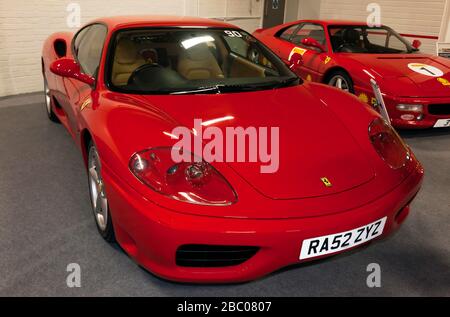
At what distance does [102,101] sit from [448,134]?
10.1 feet

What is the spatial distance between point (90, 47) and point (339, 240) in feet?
6.33

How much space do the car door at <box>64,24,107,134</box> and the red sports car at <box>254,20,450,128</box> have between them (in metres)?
2.17

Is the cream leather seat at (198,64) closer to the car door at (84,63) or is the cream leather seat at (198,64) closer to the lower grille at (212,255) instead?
the car door at (84,63)

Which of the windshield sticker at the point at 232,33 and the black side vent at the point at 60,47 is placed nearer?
the windshield sticker at the point at 232,33

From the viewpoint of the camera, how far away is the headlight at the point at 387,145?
1.71m

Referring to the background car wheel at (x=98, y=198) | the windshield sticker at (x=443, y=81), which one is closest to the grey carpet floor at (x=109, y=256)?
the background car wheel at (x=98, y=198)

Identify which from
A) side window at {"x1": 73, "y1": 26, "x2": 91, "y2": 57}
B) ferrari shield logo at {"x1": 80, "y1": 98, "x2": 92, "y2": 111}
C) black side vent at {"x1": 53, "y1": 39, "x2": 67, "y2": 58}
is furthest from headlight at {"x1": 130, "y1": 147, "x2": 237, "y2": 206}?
black side vent at {"x1": 53, "y1": 39, "x2": 67, "y2": 58}

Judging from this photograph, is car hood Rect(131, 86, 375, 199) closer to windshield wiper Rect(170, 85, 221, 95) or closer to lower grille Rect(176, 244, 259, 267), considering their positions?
windshield wiper Rect(170, 85, 221, 95)

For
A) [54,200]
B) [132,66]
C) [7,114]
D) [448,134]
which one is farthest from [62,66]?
[448,134]

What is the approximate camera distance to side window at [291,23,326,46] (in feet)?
13.7

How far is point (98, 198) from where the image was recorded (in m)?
1.91

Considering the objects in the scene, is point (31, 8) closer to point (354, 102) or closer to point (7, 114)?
point (7, 114)

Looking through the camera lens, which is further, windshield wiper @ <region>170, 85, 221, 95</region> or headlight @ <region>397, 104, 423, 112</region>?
headlight @ <region>397, 104, 423, 112</region>

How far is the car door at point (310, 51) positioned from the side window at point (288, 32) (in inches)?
1.7
